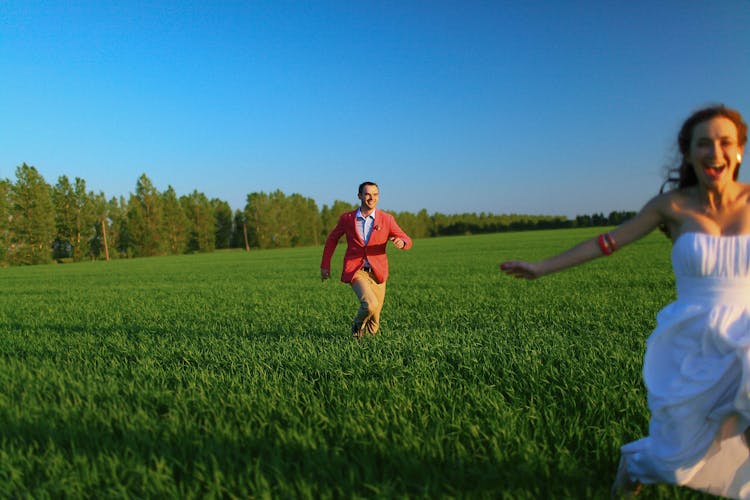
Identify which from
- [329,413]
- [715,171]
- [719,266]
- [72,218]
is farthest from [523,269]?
[72,218]

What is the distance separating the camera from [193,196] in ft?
327

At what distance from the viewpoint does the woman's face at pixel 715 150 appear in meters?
2.16

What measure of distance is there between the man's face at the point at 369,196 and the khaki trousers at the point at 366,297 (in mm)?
938

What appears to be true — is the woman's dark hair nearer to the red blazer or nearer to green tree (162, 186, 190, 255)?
the red blazer

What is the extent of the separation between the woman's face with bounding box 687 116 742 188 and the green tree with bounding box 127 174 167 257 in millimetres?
92697

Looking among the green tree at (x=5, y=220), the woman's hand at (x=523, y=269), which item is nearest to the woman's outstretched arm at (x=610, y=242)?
the woman's hand at (x=523, y=269)

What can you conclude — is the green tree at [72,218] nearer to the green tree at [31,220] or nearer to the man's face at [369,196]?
the green tree at [31,220]

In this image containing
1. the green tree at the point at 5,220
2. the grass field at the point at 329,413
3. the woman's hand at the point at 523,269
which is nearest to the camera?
the woman's hand at the point at 523,269

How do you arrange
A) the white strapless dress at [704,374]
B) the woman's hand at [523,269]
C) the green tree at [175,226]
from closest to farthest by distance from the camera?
1. the white strapless dress at [704,374]
2. the woman's hand at [523,269]
3. the green tree at [175,226]

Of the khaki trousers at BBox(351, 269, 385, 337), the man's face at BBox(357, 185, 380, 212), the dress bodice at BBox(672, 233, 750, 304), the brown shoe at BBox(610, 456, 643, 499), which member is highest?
the man's face at BBox(357, 185, 380, 212)

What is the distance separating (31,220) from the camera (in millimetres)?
66875

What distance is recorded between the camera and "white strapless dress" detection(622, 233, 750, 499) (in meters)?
2.07

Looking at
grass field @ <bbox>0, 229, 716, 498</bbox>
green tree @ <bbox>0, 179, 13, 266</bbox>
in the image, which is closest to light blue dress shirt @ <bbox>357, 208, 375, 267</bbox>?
grass field @ <bbox>0, 229, 716, 498</bbox>

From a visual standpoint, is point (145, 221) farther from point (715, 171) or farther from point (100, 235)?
point (715, 171)
